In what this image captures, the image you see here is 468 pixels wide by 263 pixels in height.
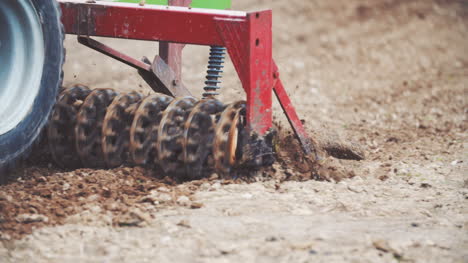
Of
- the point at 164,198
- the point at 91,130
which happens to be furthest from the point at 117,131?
the point at 164,198

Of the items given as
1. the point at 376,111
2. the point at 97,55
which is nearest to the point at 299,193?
the point at 376,111

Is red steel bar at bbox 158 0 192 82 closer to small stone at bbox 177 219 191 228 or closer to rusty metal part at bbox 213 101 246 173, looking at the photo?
rusty metal part at bbox 213 101 246 173

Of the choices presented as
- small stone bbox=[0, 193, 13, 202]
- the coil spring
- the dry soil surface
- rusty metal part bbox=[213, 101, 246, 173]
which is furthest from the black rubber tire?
the coil spring

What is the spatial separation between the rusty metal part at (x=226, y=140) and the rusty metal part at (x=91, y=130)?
30.6 inches

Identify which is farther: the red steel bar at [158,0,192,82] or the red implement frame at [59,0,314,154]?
the red steel bar at [158,0,192,82]

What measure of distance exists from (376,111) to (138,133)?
334 centimetres

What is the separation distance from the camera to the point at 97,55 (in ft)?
27.2

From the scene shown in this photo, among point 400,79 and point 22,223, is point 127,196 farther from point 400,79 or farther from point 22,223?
point 400,79

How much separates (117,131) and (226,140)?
0.74 metres

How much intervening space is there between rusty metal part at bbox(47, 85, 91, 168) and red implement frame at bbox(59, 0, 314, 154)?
42 cm

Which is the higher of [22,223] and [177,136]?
[177,136]

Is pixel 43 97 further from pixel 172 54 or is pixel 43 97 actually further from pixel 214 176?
pixel 172 54

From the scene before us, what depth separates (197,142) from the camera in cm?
360

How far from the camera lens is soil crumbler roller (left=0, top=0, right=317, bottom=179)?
3.38 m
